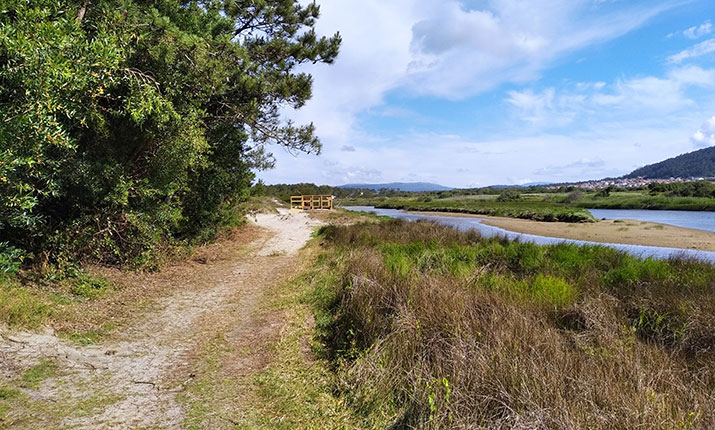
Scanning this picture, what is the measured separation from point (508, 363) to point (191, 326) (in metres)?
4.64

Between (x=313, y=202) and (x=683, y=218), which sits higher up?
(x=313, y=202)

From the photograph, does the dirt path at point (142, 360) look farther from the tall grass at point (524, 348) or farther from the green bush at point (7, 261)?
the green bush at point (7, 261)

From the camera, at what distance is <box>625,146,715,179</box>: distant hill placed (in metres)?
156

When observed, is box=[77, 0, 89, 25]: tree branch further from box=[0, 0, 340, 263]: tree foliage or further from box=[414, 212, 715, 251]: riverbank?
box=[414, 212, 715, 251]: riverbank

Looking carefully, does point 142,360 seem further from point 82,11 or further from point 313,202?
→ point 313,202

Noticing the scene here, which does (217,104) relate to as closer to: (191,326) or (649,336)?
(191,326)

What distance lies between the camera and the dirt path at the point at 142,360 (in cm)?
319

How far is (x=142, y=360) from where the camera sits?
441cm

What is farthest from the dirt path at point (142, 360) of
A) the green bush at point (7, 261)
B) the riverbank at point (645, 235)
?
the riverbank at point (645, 235)

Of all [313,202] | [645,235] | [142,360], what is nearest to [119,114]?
[142,360]

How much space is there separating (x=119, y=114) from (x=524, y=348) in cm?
724

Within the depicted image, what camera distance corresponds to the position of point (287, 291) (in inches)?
314

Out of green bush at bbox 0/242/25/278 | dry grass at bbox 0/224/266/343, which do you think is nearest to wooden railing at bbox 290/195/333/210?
dry grass at bbox 0/224/266/343

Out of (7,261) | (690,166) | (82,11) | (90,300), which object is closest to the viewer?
(7,261)
